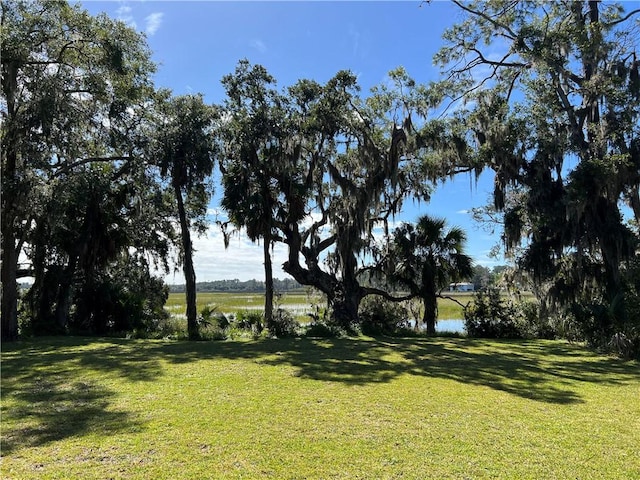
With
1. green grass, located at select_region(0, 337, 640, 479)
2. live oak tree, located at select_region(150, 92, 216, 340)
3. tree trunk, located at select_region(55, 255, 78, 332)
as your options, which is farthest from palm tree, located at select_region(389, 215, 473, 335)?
tree trunk, located at select_region(55, 255, 78, 332)

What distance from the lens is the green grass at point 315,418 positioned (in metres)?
3.23

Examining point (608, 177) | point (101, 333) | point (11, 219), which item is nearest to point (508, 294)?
point (608, 177)

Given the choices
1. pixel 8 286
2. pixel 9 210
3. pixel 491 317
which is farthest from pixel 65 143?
pixel 491 317

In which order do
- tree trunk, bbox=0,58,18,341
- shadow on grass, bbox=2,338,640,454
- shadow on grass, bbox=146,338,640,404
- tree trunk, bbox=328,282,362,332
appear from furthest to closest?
tree trunk, bbox=328,282,362,332 → tree trunk, bbox=0,58,18,341 → shadow on grass, bbox=146,338,640,404 → shadow on grass, bbox=2,338,640,454

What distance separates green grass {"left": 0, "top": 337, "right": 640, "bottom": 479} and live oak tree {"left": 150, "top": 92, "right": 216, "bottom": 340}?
546 centimetres

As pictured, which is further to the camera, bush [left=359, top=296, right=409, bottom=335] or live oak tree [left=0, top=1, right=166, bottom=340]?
bush [left=359, top=296, right=409, bottom=335]

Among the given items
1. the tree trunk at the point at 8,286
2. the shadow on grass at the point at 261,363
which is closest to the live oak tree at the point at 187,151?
the shadow on grass at the point at 261,363

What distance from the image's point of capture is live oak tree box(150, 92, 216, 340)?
12.8 m

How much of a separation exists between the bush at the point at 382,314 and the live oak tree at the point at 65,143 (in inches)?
335

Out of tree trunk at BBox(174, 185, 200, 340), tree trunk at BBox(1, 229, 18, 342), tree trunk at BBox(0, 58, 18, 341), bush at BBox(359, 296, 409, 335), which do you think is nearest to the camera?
tree trunk at BBox(0, 58, 18, 341)

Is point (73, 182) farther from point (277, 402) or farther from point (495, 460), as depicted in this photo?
point (495, 460)

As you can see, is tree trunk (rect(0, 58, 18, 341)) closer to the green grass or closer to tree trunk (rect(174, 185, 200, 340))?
the green grass

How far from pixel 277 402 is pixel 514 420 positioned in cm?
260

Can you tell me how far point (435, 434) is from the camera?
394 cm
